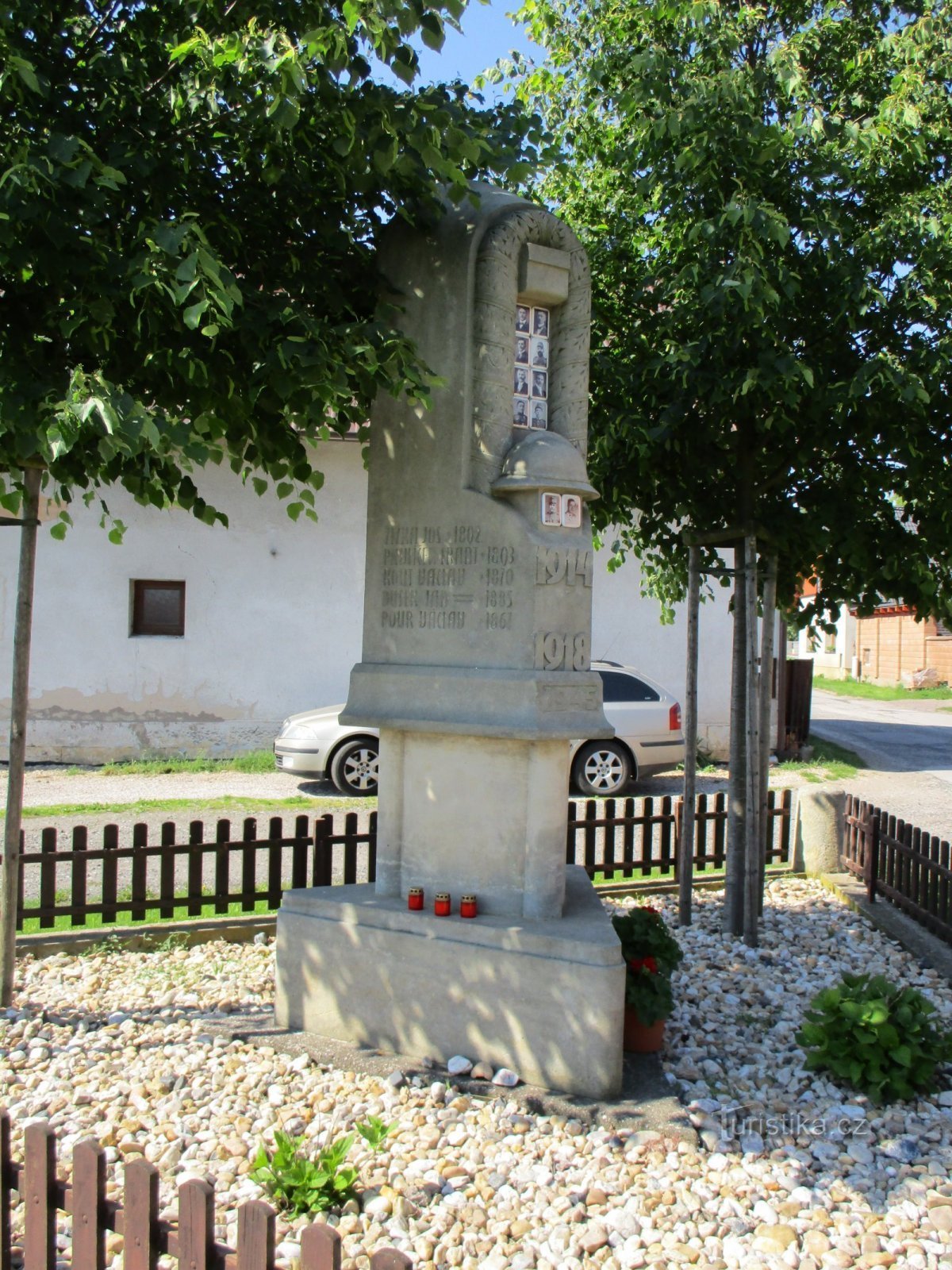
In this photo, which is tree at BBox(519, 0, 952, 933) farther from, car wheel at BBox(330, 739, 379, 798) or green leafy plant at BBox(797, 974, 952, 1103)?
car wheel at BBox(330, 739, 379, 798)

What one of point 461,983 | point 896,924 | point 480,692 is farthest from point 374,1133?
point 896,924

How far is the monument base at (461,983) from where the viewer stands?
3869 millimetres

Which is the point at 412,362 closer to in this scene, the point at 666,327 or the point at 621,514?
the point at 666,327

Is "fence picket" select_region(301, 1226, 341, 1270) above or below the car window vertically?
below

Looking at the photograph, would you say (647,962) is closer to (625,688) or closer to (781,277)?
(781,277)

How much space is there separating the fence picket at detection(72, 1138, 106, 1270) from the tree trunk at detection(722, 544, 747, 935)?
4.14 m

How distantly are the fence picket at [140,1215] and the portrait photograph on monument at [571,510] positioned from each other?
2723 mm

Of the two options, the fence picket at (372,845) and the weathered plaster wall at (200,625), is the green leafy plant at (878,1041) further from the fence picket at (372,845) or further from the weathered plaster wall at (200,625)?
the weathered plaster wall at (200,625)

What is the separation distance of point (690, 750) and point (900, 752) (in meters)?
11.8

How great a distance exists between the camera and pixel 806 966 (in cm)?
555

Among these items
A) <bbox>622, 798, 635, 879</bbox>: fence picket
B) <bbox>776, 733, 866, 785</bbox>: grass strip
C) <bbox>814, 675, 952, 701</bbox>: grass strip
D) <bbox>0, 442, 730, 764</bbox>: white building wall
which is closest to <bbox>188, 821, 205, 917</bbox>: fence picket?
<bbox>622, 798, 635, 879</bbox>: fence picket

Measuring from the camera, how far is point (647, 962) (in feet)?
14.0

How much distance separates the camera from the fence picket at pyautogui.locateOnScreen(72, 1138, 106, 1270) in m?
2.42

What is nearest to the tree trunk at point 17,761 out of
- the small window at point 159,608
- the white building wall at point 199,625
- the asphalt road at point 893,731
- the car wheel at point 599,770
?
the car wheel at point 599,770
